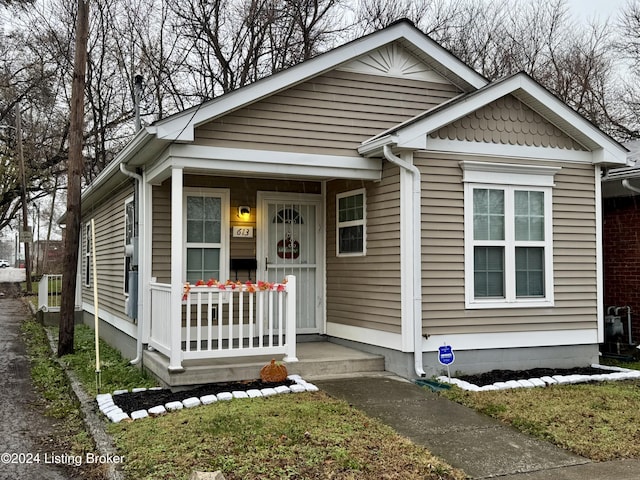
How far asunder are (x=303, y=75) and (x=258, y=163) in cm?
130

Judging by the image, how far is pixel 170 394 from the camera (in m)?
6.32

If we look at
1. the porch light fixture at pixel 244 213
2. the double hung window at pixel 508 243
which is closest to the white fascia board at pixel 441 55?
the double hung window at pixel 508 243

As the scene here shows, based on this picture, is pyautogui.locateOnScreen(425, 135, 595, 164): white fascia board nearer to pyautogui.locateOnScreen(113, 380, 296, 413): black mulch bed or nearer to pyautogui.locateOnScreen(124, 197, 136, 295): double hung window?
pyautogui.locateOnScreen(113, 380, 296, 413): black mulch bed

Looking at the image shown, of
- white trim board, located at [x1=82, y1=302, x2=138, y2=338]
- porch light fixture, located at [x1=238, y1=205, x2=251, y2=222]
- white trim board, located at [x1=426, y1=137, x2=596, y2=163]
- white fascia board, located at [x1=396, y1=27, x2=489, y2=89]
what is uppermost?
white fascia board, located at [x1=396, y1=27, x2=489, y2=89]

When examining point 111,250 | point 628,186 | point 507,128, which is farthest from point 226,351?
point 628,186

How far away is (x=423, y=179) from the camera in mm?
7188

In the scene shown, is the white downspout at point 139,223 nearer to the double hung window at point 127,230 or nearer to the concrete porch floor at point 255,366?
the concrete porch floor at point 255,366

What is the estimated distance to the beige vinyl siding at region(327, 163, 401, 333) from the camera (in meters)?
7.28

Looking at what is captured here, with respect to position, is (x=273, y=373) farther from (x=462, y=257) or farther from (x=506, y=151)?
(x=506, y=151)

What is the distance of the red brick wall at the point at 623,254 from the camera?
946 cm

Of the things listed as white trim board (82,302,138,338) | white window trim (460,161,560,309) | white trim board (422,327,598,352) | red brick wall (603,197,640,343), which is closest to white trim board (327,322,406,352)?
white trim board (422,327,598,352)

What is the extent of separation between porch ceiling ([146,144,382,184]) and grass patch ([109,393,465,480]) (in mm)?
2845

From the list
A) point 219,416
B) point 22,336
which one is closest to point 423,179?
point 219,416

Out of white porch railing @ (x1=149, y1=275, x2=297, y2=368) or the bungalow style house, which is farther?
the bungalow style house
